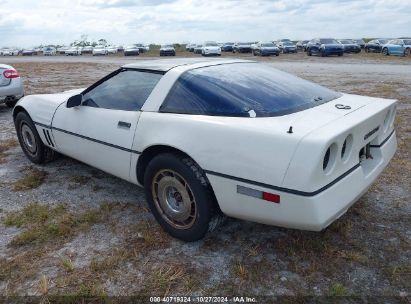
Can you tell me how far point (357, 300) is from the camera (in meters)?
2.34

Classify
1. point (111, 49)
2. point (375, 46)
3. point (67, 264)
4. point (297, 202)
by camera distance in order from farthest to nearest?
1. point (111, 49)
2. point (375, 46)
3. point (67, 264)
4. point (297, 202)

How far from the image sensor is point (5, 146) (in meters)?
5.66

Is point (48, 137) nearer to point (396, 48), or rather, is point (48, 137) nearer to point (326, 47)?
point (326, 47)

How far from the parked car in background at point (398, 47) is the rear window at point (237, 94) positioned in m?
27.6

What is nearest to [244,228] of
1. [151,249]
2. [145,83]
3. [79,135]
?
[151,249]

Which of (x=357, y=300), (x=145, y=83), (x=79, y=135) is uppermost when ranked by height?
(x=145, y=83)

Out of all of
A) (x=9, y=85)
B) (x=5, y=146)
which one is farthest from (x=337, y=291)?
(x=9, y=85)

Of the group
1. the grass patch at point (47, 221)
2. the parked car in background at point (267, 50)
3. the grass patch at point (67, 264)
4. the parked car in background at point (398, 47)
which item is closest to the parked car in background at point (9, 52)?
the parked car in background at point (267, 50)

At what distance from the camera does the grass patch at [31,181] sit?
4.13 m

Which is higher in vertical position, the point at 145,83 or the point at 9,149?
the point at 145,83

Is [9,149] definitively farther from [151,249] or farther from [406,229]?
[406,229]

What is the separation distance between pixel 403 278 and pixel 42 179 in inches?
149

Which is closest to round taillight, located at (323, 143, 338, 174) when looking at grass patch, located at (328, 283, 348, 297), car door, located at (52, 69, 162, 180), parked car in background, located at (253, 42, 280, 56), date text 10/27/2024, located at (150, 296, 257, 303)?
grass patch, located at (328, 283, 348, 297)

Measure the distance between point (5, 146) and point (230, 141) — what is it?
453 centimetres
